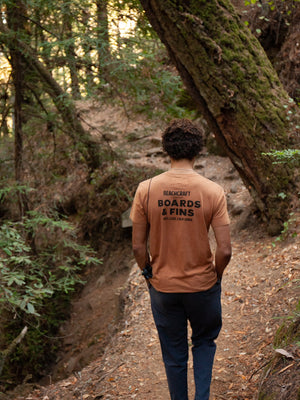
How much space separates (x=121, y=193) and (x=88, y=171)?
3.29 feet

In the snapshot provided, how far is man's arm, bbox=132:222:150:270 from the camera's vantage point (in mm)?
2541

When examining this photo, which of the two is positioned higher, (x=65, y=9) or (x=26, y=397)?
(x=65, y=9)

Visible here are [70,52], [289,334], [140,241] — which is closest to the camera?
[140,241]

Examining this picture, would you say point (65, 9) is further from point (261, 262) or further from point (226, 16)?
point (261, 262)

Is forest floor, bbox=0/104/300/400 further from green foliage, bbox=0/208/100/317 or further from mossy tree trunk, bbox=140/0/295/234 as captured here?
green foliage, bbox=0/208/100/317

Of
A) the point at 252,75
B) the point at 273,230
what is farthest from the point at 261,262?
the point at 252,75

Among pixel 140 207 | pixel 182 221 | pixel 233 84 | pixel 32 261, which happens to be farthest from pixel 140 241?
pixel 32 261

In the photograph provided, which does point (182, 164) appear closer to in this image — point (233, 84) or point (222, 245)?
point (222, 245)

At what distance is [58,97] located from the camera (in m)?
6.33

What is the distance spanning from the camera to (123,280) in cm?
780

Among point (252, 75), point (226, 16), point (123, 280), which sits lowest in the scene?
point (123, 280)

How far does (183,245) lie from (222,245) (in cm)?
26

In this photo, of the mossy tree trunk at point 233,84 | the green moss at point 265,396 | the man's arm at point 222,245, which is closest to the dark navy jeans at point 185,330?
the man's arm at point 222,245

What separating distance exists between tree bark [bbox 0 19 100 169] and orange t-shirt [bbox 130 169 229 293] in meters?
4.48
